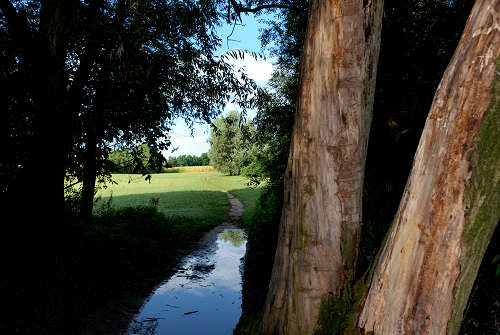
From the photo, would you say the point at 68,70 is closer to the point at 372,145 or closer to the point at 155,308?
the point at 155,308

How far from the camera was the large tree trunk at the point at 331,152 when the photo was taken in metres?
2.08

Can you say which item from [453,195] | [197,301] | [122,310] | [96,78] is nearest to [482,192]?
[453,195]

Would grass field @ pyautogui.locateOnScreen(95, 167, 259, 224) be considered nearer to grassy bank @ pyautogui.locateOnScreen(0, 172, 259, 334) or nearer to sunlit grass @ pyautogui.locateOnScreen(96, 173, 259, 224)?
sunlit grass @ pyautogui.locateOnScreen(96, 173, 259, 224)

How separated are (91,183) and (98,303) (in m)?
3.96

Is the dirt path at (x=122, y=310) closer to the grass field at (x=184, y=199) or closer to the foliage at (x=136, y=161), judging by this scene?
the foliage at (x=136, y=161)

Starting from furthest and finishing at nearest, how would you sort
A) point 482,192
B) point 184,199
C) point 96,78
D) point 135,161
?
point 184,199
point 135,161
point 96,78
point 482,192

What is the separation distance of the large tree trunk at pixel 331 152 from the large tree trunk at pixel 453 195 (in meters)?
0.52

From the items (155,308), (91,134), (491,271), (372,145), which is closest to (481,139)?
(491,271)

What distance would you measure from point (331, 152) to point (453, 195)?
0.80 m

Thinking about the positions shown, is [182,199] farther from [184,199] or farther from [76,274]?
[76,274]

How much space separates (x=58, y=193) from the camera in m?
5.67

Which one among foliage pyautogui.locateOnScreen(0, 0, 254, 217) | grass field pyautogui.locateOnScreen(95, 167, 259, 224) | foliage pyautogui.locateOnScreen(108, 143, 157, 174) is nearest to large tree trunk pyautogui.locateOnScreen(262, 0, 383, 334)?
foliage pyautogui.locateOnScreen(0, 0, 254, 217)

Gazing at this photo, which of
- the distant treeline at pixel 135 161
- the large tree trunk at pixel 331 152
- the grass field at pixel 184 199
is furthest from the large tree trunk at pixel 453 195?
the distant treeline at pixel 135 161

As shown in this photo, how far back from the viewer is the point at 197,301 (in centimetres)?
589
